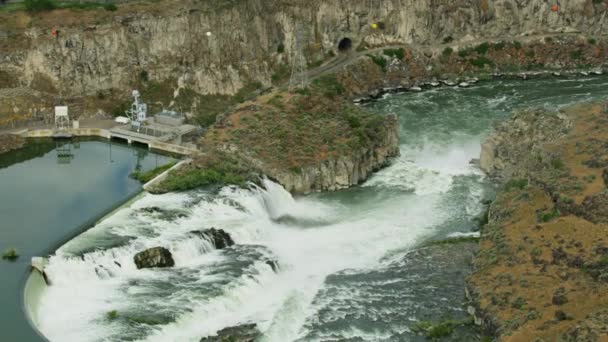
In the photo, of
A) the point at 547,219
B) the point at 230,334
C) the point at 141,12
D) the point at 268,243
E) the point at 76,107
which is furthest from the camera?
the point at 141,12

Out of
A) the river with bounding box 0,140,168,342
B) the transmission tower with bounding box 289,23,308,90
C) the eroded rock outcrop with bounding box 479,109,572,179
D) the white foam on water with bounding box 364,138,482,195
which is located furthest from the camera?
the transmission tower with bounding box 289,23,308,90

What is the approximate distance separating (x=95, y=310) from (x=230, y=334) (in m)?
8.22

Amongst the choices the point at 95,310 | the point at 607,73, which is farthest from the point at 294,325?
the point at 607,73

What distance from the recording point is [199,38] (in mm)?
101312

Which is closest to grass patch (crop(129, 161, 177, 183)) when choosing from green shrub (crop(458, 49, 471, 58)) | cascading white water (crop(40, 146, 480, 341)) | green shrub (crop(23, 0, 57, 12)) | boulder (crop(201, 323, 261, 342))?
cascading white water (crop(40, 146, 480, 341))

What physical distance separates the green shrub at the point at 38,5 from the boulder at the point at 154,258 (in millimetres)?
46921

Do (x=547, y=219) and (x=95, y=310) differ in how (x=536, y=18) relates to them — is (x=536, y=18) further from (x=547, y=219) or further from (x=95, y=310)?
(x=95, y=310)

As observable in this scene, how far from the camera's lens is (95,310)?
5453 cm

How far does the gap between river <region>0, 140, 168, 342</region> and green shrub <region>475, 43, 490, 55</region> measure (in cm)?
5167

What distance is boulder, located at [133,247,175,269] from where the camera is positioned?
199ft

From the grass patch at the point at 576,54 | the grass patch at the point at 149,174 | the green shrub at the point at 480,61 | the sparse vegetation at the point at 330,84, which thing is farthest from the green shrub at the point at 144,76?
the grass patch at the point at 576,54

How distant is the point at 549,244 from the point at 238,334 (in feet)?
67.7

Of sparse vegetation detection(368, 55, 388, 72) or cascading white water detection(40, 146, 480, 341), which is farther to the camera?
sparse vegetation detection(368, 55, 388, 72)

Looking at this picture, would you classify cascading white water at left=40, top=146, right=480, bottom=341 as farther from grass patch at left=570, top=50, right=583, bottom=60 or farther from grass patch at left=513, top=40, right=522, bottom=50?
grass patch at left=570, top=50, right=583, bottom=60
